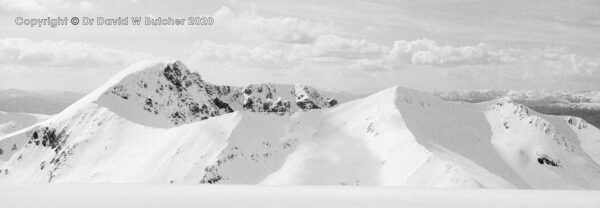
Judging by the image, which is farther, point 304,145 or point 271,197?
point 304,145

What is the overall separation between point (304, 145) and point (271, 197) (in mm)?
140423

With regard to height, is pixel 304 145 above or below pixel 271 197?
below

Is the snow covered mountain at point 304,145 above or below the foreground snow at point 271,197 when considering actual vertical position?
below

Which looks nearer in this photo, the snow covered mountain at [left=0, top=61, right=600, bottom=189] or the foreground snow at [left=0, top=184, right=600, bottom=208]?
the foreground snow at [left=0, top=184, right=600, bottom=208]

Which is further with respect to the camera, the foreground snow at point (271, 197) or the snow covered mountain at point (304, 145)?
the snow covered mountain at point (304, 145)

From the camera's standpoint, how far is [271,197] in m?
11.9

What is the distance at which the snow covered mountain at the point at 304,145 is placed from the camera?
132000mm

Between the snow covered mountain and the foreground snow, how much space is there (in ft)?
329

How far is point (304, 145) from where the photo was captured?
15188 cm

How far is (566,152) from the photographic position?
534 feet

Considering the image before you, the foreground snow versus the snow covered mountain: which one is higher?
the foreground snow

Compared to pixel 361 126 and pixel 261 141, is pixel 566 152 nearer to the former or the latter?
pixel 361 126

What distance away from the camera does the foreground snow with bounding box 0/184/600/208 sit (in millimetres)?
11242

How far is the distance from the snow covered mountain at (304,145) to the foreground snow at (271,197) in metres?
100
